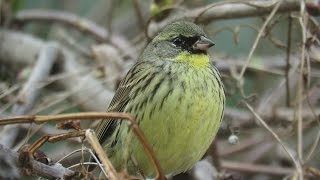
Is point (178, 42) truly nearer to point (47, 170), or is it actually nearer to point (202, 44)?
point (202, 44)

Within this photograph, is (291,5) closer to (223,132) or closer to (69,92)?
(223,132)

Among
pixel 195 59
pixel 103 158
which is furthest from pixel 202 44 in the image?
pixel 103 158

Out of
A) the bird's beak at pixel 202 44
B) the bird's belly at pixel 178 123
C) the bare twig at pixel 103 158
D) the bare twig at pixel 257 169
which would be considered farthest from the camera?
the bare twig at pixel 257 169

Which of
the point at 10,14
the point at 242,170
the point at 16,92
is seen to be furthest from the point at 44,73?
the point at 242,170

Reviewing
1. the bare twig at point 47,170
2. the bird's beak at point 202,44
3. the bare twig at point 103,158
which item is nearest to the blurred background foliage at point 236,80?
the bird's beak at point 202,44

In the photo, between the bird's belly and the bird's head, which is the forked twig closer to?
the bird's belly

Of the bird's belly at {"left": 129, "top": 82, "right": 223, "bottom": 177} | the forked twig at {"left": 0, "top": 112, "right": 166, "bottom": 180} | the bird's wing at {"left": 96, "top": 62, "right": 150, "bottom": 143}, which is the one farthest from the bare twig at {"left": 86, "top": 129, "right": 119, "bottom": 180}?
the bird's wing at {"left": 96, "top": 62, "right": 150, "bottom": 143}

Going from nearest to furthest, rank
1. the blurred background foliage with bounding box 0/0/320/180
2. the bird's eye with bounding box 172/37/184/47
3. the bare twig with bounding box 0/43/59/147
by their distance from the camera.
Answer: the bird's eye with bounding box 172/37/184/47
the bare twig with bounding box 0/43/59/147
the blurred background foliage with bounding box 0/0/320/180

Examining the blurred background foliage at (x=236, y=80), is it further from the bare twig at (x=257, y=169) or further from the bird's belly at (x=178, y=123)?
the bird's belly at (x=178, y=123)
